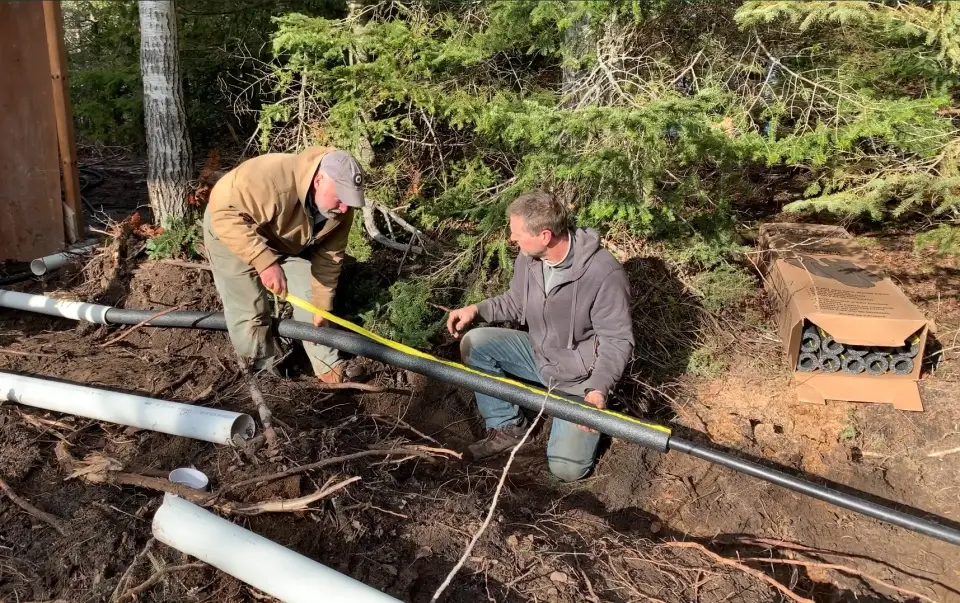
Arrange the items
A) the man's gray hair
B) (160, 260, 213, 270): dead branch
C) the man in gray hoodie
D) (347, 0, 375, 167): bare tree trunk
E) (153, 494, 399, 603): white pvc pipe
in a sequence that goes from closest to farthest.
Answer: (153, 494, 399, 603): white pvc pipe → the man's gray hair → the man in gray hoodie → (347, 0, 375, 167): bare tree trunk → (160, 260, 213, 270): dead branch

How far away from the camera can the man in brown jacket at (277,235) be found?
3.73 m

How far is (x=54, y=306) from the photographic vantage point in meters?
4.78

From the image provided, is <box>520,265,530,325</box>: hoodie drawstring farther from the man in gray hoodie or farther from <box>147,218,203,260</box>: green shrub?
<box>147,218,203,260</box>: green shrub

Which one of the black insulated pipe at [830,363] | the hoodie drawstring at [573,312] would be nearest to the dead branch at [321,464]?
the hoodie drawstring at [573,312]

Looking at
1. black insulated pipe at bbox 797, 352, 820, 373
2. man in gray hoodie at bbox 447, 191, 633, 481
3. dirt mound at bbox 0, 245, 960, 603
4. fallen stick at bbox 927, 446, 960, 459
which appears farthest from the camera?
black insulated pipe at bbox 797, 352, 820, 373

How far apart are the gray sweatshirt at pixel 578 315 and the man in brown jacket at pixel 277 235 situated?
1149 mm

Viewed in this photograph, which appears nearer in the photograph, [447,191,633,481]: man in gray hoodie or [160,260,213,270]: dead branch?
[447,191,633,481]: man in gray hoodie

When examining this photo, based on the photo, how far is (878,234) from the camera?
5.59 meters

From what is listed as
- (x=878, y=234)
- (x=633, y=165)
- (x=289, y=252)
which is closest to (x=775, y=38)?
(x=633, y=165)

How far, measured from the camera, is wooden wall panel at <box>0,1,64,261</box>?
216 inches

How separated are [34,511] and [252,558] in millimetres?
1297

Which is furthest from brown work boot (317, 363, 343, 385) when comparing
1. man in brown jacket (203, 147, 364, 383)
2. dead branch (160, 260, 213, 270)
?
dead branch (160, 260, 213, 270)

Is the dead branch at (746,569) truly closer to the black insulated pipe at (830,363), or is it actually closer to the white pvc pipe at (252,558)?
the white pvc pipe at (252,558)

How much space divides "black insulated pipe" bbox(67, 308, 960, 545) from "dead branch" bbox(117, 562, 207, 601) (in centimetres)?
161
